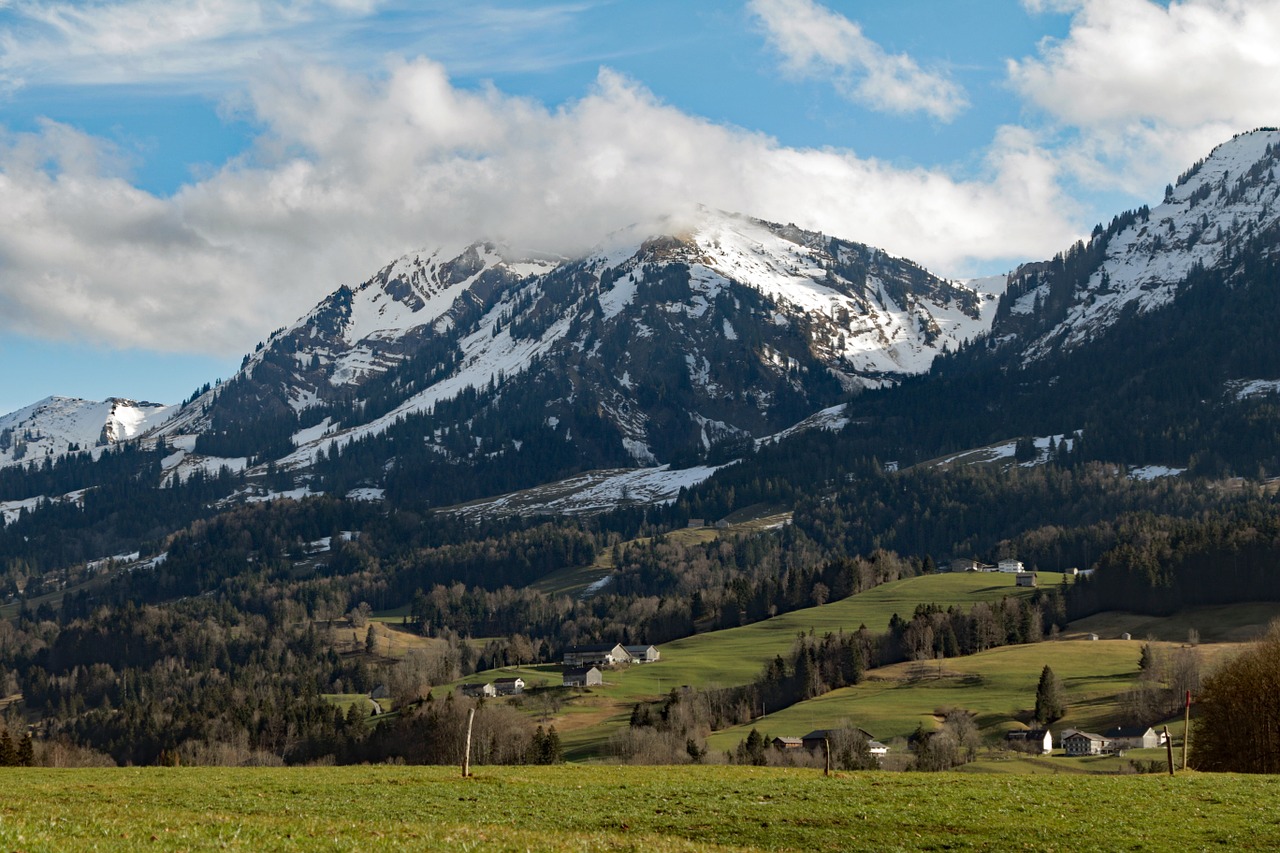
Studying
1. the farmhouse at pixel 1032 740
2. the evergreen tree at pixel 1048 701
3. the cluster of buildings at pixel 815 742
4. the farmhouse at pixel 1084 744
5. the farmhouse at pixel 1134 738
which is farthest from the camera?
the evergreen tree at pixel 1048 701

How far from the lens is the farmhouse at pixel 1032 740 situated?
142 m

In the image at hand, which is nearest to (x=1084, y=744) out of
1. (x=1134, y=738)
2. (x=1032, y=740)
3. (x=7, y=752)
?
(x=1134, y=738)

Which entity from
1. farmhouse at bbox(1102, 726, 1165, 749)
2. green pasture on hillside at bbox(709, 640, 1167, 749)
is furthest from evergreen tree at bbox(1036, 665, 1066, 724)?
farmhouse at bbox(1102, 726, 1165, 749)

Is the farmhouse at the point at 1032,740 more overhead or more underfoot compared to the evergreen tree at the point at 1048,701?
more underfoot

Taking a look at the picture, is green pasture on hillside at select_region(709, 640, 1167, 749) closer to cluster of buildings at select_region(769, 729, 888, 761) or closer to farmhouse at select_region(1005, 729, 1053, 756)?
farmhouse at select_region(1005, 729, 1053, 756)

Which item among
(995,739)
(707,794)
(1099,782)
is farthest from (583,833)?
(995,739)

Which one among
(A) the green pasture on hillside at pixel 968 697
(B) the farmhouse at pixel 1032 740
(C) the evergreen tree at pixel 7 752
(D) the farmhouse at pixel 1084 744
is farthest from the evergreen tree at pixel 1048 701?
(C) the evergreen tree at pixel 7 752

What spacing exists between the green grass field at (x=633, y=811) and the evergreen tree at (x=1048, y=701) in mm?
96249

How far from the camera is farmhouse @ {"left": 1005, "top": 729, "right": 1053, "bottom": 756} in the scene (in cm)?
14188

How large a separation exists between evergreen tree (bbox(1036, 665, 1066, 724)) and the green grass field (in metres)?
Answer: 96.2

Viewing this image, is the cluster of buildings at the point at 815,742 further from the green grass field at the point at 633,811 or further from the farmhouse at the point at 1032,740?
the green grass field at the point at 633,811

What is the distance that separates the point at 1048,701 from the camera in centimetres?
15538

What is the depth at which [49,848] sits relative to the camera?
30953 millimetres

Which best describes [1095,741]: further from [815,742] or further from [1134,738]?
[815,742]
